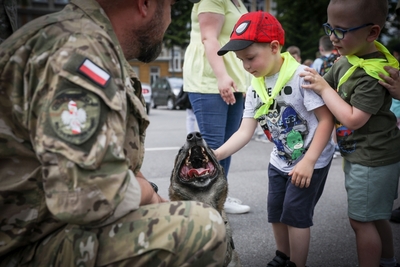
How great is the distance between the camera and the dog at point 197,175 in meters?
2.70

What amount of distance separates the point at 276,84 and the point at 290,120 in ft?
0.78

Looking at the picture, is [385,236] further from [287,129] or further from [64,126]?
[64,126]

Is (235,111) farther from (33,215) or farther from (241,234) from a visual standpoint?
(33,215)

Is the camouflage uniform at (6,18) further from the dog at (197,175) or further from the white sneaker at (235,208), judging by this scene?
the white sneaker at (235,208)

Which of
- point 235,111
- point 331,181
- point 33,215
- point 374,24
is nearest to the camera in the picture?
point 33,215

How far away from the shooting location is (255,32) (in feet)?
8.75

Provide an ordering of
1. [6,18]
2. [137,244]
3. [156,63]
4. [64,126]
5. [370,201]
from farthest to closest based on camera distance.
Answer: [156,63] < [6,18] < [370,201] < [137,244] < [64,126]

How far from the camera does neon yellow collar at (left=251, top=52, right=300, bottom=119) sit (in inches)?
107

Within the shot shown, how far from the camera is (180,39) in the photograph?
3556 cm

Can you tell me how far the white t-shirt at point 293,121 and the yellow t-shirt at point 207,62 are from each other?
87 cm

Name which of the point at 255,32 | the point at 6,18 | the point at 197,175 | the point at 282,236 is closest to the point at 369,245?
the point at 282,236

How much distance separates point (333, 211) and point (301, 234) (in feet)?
6.38

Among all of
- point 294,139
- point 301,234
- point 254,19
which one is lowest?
point 301,234

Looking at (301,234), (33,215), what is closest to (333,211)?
(301,234)
